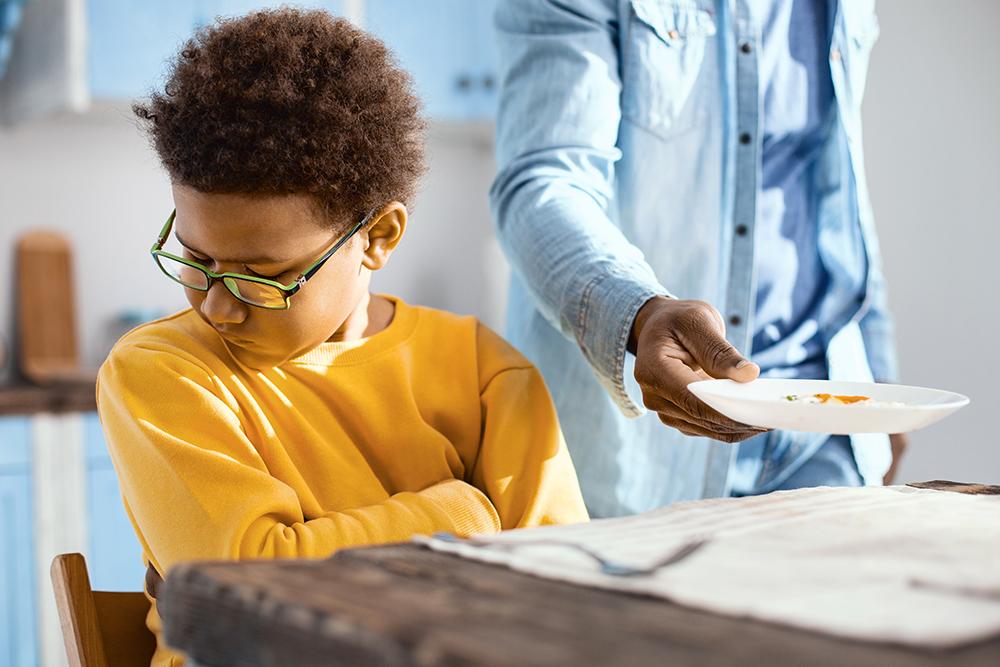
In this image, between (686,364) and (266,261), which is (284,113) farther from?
(686,364)

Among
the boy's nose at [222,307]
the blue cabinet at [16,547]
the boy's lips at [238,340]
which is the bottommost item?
the blue cabinet at [16,547]

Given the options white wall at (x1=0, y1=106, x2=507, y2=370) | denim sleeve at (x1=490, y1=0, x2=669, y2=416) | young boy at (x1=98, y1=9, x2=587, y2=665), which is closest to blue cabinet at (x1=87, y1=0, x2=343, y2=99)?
white wall at (x1=0, y1=106, x2=507, y2=370)

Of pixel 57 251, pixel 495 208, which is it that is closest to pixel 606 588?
pixel 495 208

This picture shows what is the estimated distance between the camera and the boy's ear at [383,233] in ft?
3.67

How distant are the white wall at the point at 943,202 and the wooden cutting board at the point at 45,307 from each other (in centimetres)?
221

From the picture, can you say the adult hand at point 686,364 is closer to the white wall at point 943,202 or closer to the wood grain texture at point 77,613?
the wood grain texture at point 77,613

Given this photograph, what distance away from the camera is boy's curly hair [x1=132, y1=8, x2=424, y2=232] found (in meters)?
0.99

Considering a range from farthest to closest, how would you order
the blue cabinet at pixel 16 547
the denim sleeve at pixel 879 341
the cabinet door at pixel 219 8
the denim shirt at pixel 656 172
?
1. the cabinet door at pixel 219 8
2. the blue cabinet at pixel 16 547
3. the denim sleeve at pixel 879 341
4. the denim shirt at pixel 656 172

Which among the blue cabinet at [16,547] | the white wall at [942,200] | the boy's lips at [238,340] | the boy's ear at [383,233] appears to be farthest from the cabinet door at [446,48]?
the boy's lips at [238,340]

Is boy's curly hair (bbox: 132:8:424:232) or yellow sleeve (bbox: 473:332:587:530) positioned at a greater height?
boy's curly hair (bbox: 132:8:424:232)

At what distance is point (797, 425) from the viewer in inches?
32.0

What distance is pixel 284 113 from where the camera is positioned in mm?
1000

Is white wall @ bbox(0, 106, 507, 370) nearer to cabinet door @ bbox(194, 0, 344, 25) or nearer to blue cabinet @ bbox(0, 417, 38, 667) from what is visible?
cabinet door @ bbox(194, 0, 344, 25)

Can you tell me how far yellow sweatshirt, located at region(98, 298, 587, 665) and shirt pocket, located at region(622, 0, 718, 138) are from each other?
0.38m
